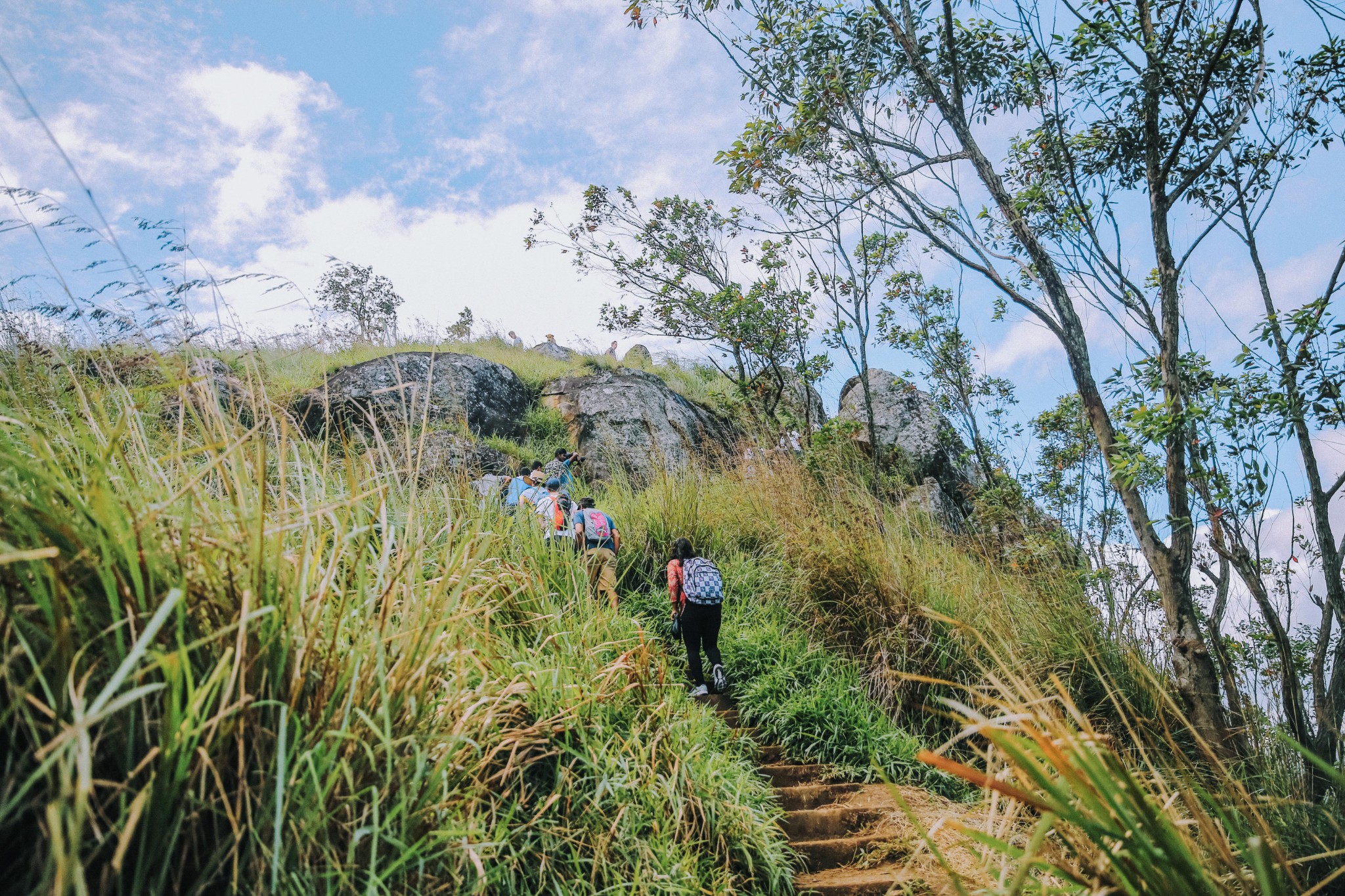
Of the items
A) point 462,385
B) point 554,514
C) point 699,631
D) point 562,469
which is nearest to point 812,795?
point 699,631

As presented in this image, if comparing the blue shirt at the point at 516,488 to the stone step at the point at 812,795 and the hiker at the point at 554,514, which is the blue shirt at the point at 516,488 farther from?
the stone step at the point at 812,795

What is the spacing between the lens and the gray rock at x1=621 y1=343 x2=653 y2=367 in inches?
845

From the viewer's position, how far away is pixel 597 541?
265 inches

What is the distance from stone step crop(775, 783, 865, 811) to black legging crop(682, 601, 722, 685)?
132 cm

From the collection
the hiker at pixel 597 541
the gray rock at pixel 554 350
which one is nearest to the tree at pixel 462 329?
the gray rock at pixel 554 350

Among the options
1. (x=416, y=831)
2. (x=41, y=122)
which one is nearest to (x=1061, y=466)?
(x=416, y=831)

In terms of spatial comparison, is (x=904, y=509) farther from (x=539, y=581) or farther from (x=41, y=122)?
(x=41, y=122)

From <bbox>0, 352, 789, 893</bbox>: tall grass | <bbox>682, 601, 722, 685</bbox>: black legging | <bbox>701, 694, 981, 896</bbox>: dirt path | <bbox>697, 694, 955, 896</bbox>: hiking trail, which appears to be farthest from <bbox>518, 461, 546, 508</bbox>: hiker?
<bbox>0, 352, 789, 893</bbox>: tall grass

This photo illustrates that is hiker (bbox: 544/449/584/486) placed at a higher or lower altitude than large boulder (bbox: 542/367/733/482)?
lower

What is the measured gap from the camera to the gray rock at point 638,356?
21.5 metres

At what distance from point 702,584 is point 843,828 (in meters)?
2.17

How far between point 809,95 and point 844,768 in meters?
6.37

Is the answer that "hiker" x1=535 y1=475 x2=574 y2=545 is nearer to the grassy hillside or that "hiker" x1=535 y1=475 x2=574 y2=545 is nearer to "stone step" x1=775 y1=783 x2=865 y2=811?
the grassy hillside

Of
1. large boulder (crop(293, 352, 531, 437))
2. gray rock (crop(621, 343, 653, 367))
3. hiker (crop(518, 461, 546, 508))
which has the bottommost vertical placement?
hiker (crop(518, 461, 546, 508))
